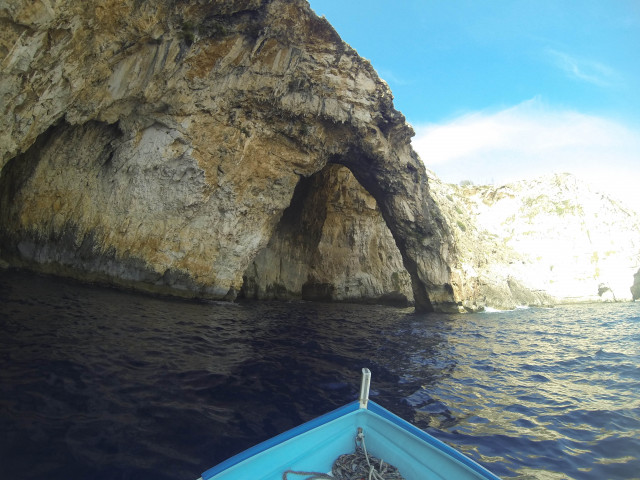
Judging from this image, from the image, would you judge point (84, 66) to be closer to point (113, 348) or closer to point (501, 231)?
point (113, 348)

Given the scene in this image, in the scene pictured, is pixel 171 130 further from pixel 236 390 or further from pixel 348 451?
pixel 348 451

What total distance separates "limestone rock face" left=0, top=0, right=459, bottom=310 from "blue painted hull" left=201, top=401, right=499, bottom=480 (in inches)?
454

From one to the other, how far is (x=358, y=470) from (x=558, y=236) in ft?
203

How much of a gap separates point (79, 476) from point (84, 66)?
12921 millimetres

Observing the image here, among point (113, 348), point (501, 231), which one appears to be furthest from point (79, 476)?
point (501, 231)

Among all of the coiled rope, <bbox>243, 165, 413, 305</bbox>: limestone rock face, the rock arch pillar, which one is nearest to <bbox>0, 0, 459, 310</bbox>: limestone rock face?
the rock arch pillar

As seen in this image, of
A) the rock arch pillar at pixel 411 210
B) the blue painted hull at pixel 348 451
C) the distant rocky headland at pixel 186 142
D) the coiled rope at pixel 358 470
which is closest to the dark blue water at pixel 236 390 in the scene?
the blue painted hull at pixel 348 451

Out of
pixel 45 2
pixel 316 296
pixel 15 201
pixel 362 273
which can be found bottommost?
pixel 316 296

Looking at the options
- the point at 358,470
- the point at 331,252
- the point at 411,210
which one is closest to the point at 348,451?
the point at 358,470

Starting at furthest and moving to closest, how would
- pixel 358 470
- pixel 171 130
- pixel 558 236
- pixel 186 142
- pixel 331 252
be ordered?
pixel 558 236
pixel 331 252
pixel 186 142
pixel 171 130
pixel 358 470

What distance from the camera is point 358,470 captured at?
3672 mm

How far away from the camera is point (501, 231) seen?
2174 inches

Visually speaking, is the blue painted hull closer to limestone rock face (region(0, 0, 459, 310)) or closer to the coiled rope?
the coiled rope

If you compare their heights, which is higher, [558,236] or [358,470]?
[558,236]
